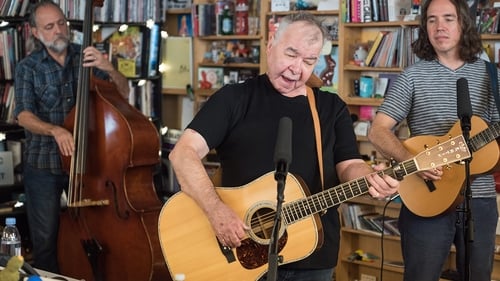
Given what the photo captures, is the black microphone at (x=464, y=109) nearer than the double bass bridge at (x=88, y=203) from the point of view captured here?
Yes

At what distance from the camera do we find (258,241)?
289 cm

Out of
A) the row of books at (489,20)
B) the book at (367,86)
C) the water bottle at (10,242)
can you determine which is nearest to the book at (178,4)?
the book at (367,86)

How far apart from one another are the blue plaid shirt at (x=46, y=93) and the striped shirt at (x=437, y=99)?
174 cm

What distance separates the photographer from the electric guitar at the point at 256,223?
2.83 metres

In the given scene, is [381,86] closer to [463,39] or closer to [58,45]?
[463,39]

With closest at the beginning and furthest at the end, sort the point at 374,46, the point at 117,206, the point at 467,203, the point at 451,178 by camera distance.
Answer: the point at 467,203 → the point at 451,178 → the point at 117,206 → the point at 374,46

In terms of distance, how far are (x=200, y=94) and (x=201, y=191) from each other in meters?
3.25

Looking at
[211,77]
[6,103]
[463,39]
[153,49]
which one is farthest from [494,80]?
[6,103]

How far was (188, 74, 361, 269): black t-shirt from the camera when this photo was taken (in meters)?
2.86

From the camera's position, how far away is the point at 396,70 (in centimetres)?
501

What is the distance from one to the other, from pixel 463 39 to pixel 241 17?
2501 mm

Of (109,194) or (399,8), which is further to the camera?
(399,8)

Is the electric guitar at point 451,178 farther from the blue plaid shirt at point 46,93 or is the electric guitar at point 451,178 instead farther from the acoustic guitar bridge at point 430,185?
the blue plaid shirt at point 46,93

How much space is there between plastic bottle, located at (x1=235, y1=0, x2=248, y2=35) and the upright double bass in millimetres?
1676
